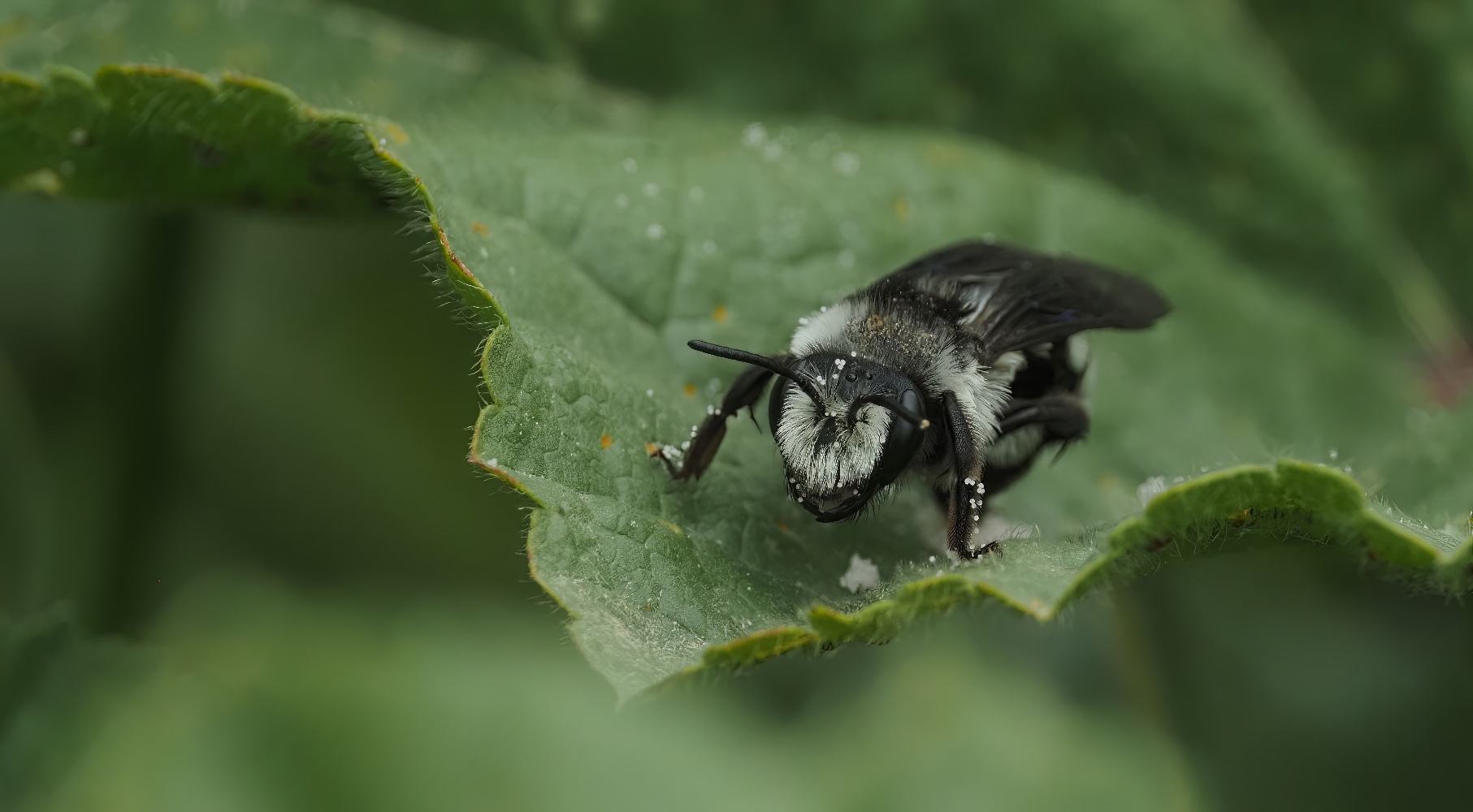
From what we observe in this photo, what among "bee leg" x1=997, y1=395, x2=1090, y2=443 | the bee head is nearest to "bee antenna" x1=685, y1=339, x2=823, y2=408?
the bee head

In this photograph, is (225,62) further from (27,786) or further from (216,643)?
(27,786)

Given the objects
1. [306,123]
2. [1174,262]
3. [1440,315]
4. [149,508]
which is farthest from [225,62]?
[1440,315]

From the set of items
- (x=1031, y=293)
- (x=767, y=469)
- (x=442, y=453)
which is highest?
(x=1031, y=293)

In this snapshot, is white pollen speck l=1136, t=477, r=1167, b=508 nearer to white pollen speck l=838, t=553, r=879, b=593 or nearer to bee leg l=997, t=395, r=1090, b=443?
bee leg l=997, t=395, r=1090, b=443

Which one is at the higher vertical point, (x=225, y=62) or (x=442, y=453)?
(x=225, y=62)

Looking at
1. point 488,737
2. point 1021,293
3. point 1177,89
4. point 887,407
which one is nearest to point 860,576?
point 887,407

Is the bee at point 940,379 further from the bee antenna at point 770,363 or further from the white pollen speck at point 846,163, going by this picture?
the white pollen speck at point 846,163

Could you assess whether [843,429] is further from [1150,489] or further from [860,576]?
[1150,489]

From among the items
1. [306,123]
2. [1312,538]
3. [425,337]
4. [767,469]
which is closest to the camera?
[1312,538]
